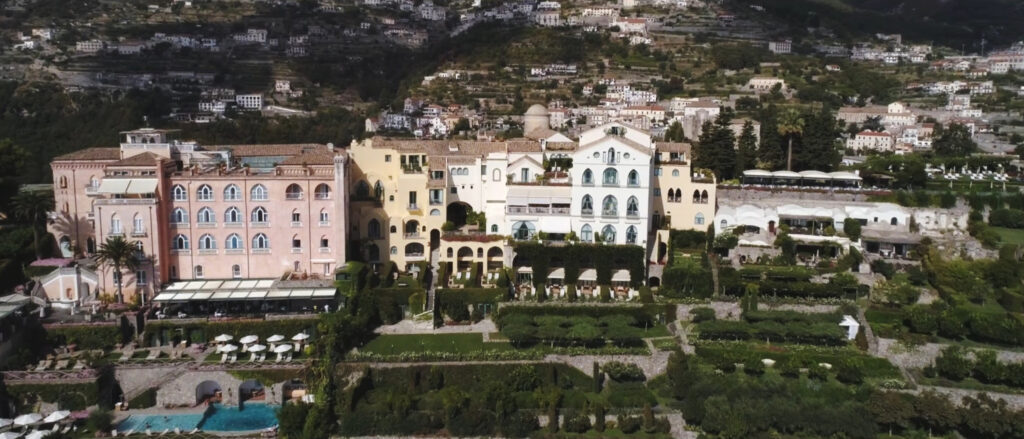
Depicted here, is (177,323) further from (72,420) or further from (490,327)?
(490,327)

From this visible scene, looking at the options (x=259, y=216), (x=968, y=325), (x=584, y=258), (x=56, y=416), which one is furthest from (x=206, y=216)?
(x=968, y=325)

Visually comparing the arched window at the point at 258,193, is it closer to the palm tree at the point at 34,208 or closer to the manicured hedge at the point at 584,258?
the palm tree at the point at 34,208

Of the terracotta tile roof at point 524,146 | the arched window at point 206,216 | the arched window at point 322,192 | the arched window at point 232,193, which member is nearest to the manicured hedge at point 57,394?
the arched window at point 206,216

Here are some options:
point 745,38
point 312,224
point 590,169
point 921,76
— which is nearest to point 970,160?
point 590,169

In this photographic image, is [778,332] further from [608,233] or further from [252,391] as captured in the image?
[252,391]

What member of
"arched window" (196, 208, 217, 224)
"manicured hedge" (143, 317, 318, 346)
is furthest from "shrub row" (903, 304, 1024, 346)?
"arched window" (196, 208, 217, 224)

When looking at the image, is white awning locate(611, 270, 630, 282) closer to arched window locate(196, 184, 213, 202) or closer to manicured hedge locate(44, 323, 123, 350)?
arched window locate(196, 184, 213, 202)
